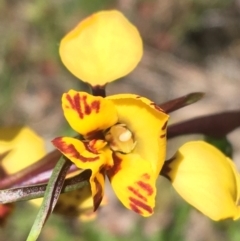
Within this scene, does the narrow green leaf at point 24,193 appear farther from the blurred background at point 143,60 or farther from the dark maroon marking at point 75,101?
the blurred background at point 143,60

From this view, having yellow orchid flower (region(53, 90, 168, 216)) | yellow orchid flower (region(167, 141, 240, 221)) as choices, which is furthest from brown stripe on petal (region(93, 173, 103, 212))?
yellow orchid flower (region(167, 141, 240, 221))

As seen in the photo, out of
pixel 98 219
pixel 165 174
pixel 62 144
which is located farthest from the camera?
pixel 98 219

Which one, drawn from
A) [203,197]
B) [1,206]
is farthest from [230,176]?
[1,206]

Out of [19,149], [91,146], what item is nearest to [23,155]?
[19,149]

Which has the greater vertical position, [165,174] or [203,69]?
[165,174]

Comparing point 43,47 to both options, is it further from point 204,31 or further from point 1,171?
point 1,171

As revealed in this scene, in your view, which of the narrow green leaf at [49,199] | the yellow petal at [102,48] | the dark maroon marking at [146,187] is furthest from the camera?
the yellow petal at [102,48]

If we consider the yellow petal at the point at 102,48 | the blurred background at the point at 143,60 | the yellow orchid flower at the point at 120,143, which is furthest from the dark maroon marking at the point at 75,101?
the blurred background at the point at 143,60
